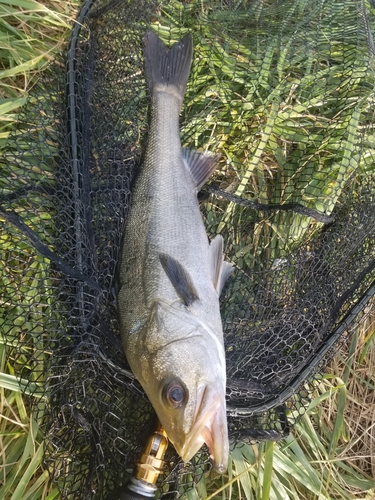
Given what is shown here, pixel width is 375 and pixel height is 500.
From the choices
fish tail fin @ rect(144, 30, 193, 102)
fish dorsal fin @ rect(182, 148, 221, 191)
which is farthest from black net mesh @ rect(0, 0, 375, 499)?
fish dorsal fin @ rect(182, 148, 221, 191)

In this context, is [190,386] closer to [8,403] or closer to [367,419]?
[8,403]

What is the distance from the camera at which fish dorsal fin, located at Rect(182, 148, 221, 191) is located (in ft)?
7.97

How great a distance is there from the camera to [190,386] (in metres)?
1.79

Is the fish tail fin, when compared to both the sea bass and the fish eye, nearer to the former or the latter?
the sea bass

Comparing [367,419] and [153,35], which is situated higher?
[153,35]

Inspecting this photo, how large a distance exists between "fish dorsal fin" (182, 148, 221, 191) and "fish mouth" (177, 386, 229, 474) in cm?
115

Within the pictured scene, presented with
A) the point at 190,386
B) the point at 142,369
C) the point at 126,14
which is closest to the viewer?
the point at 190,386

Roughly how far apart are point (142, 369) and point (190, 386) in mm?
236

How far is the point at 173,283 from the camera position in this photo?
6.66ft

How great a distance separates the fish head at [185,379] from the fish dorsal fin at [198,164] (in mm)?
774

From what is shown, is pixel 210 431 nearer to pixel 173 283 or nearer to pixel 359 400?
pixel 173 283

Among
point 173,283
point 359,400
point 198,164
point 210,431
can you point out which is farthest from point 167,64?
point 359,400

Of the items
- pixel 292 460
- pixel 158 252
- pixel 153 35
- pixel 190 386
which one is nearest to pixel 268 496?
pixel 292 460

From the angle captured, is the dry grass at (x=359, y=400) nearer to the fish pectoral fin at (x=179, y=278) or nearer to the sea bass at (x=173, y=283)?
the sea bass at (x=173, y=283)
